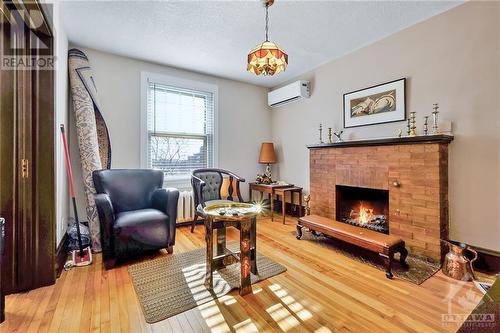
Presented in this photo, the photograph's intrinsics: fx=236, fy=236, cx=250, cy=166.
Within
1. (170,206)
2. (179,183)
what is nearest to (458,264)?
(170,206)

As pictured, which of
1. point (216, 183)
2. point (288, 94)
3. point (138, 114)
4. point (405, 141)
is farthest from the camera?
point (288, 94)

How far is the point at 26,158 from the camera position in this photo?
1.85 metres

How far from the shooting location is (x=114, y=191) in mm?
2711

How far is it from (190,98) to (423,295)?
12.4 feet

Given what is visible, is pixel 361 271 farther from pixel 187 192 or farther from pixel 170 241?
pixel 187 192

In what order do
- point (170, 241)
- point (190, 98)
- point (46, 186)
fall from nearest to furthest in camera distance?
point (46, 186), point (170, 241), point (190, 98)

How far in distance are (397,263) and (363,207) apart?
95 cm

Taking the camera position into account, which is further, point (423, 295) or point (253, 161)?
point (253, 161)

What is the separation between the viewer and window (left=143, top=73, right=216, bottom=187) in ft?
11.9

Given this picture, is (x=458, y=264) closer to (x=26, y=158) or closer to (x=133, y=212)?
(x=133, y=212)

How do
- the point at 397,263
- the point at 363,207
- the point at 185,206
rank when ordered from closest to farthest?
1. the point at 397,263
2. the point at 363,207
3. the point at 185,206

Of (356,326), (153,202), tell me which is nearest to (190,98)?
(153,202)

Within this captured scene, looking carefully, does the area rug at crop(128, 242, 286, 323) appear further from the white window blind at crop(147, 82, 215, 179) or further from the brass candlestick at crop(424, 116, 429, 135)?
the brass candlestick at crop(424, 116, 429, 135)

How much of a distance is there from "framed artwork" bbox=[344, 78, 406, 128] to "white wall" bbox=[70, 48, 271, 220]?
70.1 inches
